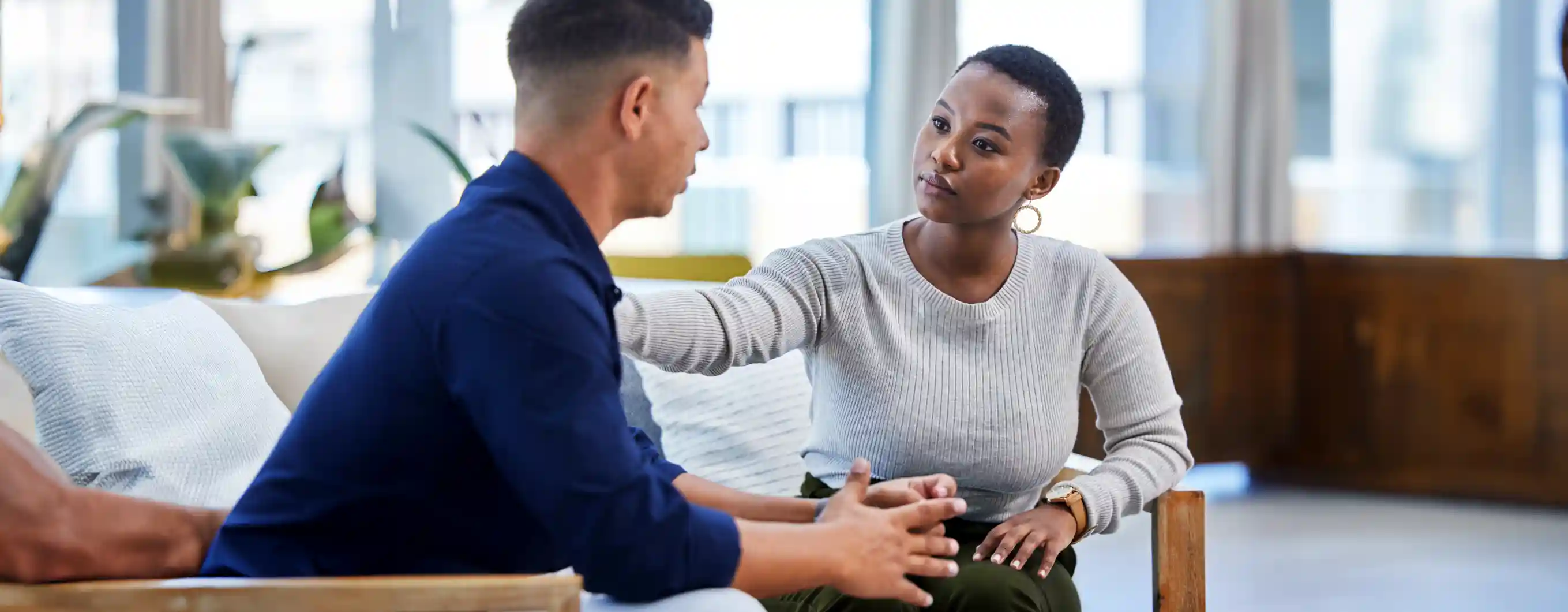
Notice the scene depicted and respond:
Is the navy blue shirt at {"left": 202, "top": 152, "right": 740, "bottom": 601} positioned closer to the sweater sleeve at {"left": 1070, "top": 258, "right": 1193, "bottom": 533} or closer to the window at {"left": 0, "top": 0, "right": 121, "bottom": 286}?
the sweater sleeve at {"left": 1070, "top": 258, "right": 1193, "bottom": 533}

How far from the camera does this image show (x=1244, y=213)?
518 centimetres

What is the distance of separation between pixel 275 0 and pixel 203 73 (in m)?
0.38

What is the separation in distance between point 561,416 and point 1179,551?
39.2 inches

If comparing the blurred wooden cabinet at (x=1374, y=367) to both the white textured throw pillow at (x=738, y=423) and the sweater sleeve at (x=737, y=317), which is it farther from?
the sweater sleeve at (x=737, y=317)

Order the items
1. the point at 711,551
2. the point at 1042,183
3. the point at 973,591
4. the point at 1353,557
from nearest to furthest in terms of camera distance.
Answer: the point at 711,551 < the point at 973,591 < the point at 1042,183 < the point at 1353,557

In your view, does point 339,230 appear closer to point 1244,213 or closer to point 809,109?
point 809,109

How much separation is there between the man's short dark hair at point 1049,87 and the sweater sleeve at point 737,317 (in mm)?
327

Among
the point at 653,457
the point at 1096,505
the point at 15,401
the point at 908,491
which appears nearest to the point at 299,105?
the point at 15,401

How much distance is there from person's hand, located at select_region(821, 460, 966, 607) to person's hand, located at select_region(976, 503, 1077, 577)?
0.27m

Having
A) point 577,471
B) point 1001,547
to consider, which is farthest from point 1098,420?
point 577,471

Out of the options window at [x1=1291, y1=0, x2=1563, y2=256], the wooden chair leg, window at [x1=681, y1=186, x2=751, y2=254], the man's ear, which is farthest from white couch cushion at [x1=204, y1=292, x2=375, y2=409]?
window at [x1=1291, y1=0, x2=1563, y2=256]

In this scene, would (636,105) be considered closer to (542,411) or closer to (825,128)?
(542,411)

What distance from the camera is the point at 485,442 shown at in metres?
1.25

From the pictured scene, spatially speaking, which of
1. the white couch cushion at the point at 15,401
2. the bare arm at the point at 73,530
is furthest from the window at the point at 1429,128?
the bare arm at the point at 73,530
